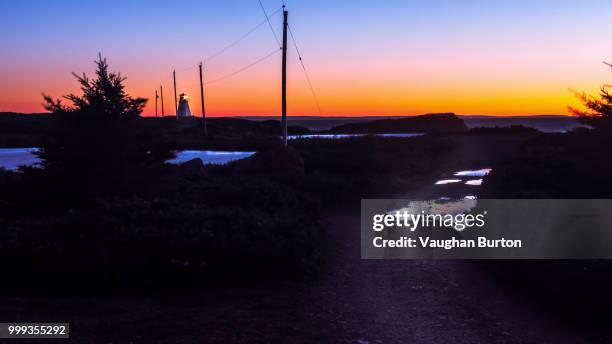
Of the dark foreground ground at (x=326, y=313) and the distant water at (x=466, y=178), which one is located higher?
the distant water at (x=466, y=178)

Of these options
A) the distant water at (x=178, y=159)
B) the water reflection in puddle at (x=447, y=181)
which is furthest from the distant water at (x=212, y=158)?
the water reflection in puddle at (x=447, y=181)

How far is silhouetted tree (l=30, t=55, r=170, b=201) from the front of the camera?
1322 cm

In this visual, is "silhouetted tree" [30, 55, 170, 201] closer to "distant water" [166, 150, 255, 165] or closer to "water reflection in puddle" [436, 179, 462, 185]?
"water reflection in puddle" [436, 179, 462, 185]

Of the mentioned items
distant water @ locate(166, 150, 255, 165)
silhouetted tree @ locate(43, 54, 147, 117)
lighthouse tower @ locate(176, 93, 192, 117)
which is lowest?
distant water @ locate(166, 150, 255, 165)

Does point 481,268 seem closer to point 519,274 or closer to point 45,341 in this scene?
point 519,274

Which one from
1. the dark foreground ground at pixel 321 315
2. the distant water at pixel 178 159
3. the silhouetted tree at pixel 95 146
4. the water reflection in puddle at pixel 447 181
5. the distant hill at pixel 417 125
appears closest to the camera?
the dark foreground ground at pixel 321 315

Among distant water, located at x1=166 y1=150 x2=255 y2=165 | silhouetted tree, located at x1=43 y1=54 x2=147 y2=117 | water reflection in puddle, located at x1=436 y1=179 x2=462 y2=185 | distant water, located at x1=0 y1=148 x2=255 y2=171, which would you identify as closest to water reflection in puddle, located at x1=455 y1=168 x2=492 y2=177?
water reflection in puddle, located at x1=436 y1=179 x2=462 y2=185

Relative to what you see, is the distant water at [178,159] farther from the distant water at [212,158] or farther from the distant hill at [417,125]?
the distant hill at [417,125]

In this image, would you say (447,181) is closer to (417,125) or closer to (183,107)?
(183,107)

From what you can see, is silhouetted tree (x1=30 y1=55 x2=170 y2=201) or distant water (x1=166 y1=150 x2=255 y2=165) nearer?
silhouetted tree (x1=30 y1=55 x2=170 y2=201)

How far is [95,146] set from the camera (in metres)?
13.3

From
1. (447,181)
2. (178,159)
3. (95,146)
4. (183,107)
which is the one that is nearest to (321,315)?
(95,146)

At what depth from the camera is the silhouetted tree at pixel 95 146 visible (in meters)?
→ 13.2

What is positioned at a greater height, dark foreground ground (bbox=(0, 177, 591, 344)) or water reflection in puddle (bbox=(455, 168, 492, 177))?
water reflection in puddle (bbox=(455, 168, 492, 177))
